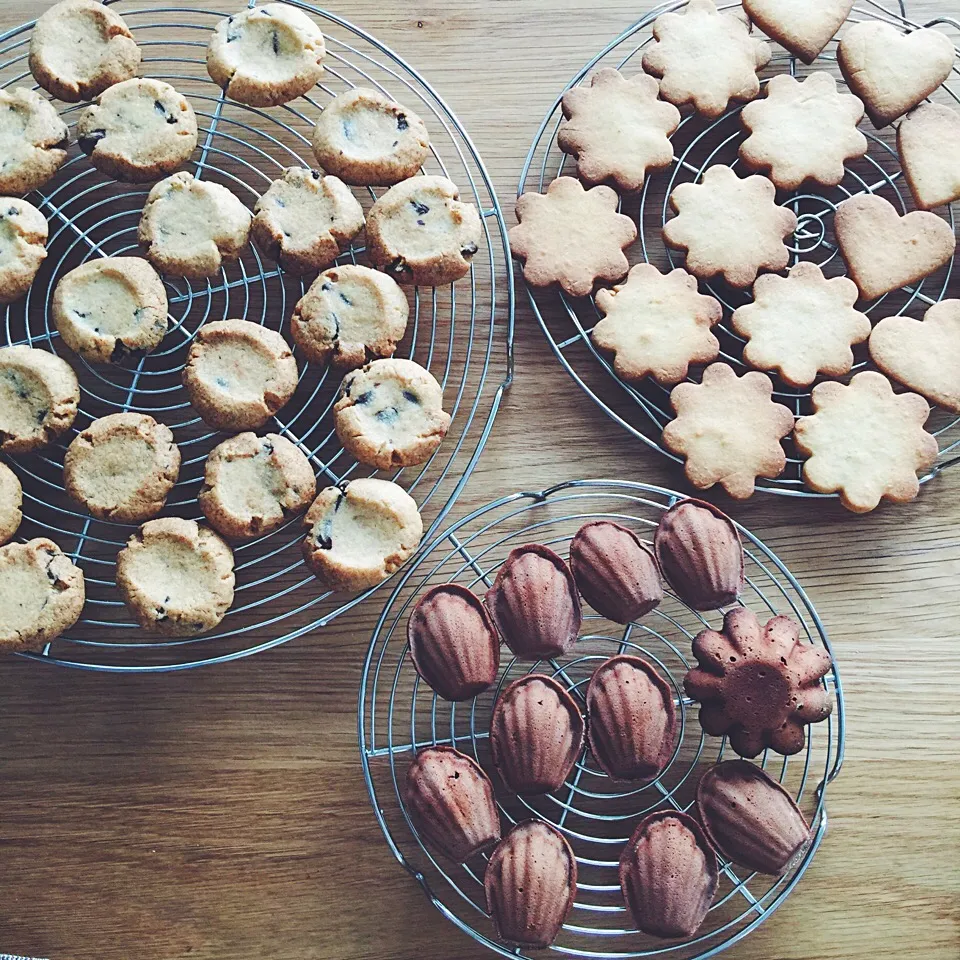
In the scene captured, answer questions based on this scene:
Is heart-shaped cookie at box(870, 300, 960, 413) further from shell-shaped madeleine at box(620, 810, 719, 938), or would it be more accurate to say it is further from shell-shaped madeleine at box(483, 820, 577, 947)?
shell-shaped madeleine at box(483, 820, 577, 947)

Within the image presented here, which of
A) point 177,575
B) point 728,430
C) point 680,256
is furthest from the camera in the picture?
point 680,256

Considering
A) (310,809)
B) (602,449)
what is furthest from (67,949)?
(602,449)

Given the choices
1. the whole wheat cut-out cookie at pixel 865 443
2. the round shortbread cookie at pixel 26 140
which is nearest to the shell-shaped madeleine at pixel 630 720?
the whole wheat cut-out cookie at pixel 865 443

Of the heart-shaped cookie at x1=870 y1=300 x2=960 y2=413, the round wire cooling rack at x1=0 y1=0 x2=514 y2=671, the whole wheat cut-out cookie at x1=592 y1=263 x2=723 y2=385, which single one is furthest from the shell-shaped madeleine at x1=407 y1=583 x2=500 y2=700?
the heart-shaped cookie at x1=870 y1=300 x2=960 y2=413

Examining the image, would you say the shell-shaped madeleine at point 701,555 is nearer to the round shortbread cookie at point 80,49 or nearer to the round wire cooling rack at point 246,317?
the round wire cooling rack at point 246,317

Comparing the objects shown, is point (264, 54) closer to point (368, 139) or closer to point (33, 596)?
point (368, 139)

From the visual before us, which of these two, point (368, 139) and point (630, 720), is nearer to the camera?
point (630, 720)

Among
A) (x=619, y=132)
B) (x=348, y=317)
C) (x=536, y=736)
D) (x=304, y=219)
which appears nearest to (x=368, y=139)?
(x=304, y=219)
